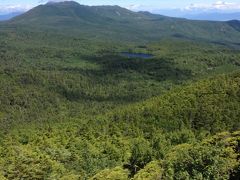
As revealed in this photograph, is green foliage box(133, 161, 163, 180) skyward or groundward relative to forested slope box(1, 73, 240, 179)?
skyward

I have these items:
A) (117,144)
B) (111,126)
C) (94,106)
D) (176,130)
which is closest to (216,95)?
(176,130)

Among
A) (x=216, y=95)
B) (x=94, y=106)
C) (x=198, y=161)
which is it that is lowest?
(x=94, y=106)

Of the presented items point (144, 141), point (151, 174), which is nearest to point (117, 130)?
point (144, 141)

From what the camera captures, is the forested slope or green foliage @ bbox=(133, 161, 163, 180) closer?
green foliage @ bbox=(133, 161, 163, 180)

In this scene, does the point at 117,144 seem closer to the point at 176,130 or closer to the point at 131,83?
the point at 176,130

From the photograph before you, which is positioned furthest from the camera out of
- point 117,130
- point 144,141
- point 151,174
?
point 117,130

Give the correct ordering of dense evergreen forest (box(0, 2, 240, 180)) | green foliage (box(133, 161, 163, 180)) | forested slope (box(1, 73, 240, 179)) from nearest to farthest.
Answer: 1. green foliage (box(133, 161, 163, 180))
2. forested slope (box(1, 73, 240, 179))
3. dense evergreen forest (box(0, 2, 240, 180))

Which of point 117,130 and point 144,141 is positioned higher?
point 144,141

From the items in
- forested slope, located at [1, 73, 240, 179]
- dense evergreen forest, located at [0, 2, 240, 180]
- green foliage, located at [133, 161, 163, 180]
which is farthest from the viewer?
dense evergreen forest, located at [0, 2, 240, 180]

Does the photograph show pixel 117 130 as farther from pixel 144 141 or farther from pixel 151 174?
pixel 151 174

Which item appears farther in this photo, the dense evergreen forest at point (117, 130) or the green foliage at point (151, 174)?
the dense evergreen forest at point (117, 130)

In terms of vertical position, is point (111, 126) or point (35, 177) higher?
point (35, 177)
